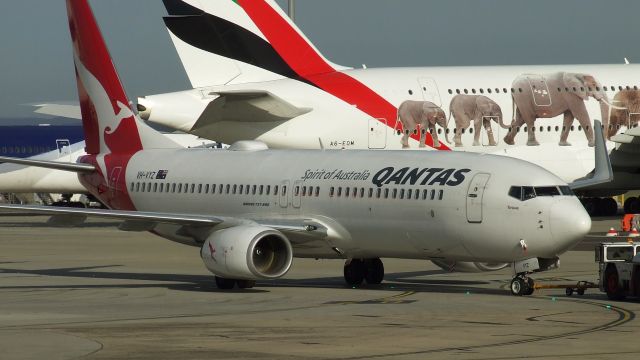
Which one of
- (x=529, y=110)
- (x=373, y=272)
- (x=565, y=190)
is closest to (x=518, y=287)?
(x=565, y=190)

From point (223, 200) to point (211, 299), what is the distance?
14.6ft

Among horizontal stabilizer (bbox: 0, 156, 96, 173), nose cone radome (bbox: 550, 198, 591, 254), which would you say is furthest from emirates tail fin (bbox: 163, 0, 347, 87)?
nose cone radome (bbox: 550, 198, 591, 254)

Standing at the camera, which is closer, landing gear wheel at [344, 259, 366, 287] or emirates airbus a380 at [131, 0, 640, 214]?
landing gear wheel at [344, 259, 366, 287]

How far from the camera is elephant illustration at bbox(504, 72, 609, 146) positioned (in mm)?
51156

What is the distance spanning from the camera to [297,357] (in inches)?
709

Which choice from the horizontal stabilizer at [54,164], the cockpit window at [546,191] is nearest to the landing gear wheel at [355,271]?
the cockpit window at [546,191]

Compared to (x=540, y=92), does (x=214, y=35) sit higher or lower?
higher

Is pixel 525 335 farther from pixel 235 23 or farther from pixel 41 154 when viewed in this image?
pixel 41 154

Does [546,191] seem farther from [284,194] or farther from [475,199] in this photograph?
[284,194]

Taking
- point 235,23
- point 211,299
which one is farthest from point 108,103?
point 235,23

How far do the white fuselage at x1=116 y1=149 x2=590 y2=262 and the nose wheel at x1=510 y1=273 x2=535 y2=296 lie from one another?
524 mm

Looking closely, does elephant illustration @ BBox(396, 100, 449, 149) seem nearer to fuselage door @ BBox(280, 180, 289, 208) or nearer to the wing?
fuselage door @ BBox(280, 180, 289, 208)

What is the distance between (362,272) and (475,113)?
857 inches

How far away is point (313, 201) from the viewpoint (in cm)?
2914
